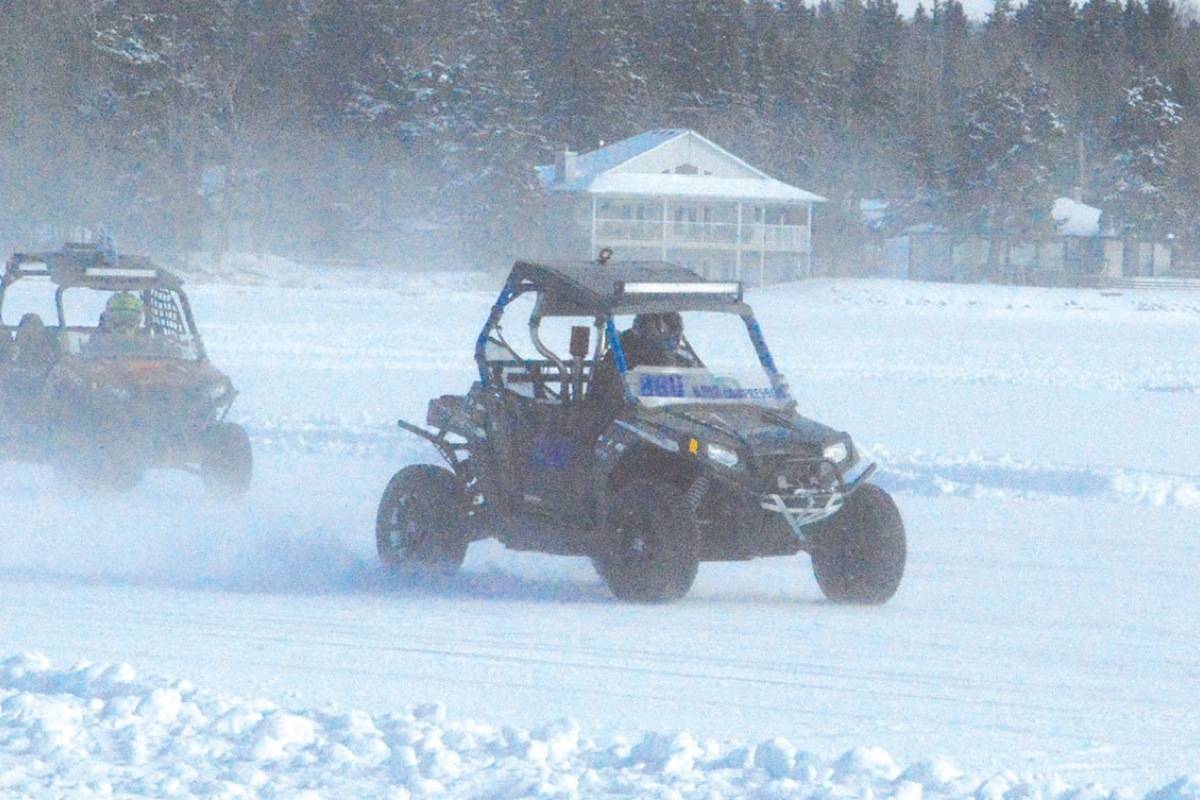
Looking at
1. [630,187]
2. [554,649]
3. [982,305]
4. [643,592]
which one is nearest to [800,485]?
[643,592]

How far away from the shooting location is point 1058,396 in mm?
26219

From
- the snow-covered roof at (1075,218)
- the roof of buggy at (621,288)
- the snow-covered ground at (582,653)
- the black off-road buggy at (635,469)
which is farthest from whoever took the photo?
the snow-covered roof at (1075,218)

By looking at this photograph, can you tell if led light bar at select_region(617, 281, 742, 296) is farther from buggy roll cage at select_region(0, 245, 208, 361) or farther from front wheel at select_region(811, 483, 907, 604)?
buggy roll cage at select_region(0, 245, 208, 361)

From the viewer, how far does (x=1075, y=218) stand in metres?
87.6

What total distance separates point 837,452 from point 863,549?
1.66 ft

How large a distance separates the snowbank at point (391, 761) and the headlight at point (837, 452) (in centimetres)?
324

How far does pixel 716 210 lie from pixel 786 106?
66.9 feet

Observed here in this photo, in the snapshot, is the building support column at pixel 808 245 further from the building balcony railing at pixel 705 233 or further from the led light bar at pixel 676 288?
the led light bar at pixel 676 288

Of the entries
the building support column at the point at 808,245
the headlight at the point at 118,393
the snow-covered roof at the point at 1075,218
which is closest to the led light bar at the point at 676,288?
the headlight at the point at 118,393

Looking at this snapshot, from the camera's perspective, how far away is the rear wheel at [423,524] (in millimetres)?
10711

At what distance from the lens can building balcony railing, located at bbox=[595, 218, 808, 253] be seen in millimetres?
74000

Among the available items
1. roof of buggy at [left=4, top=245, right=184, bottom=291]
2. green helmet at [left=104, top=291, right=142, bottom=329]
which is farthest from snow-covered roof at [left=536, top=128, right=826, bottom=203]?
green helmet at [left=104, top=291, right=142, bottom=329]

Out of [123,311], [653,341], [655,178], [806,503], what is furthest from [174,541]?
[655,178]

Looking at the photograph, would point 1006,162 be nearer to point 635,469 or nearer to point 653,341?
point 653,341
